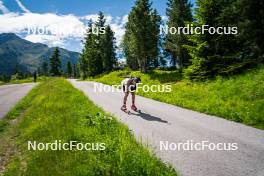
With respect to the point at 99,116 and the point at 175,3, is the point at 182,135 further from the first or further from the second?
the point at 175,3

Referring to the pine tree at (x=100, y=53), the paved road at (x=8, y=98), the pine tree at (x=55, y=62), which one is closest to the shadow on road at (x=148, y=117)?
the paved road at (x=8, y=98)

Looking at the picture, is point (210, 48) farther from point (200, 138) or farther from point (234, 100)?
point (200, 138)

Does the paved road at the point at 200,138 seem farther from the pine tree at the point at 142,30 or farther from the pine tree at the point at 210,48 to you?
the pine tree at the point at 142,30

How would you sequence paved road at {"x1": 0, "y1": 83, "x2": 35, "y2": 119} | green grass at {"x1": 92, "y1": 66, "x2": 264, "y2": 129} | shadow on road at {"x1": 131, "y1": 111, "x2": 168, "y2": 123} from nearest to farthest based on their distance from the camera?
green grass at {"x1": 92, "y1": 66, "x2": 264, "y2": 129}, shadow on road at {"x1": 131, "y1": 111, "x2": 168, "y2": 123}, paved road at {"x1": 0, "y1": 83, "x2": 35, "y2": 119}

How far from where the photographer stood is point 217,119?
11.3 meters

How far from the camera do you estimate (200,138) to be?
333 inches

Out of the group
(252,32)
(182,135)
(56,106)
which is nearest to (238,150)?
(182,135)

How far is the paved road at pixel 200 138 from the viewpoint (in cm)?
612

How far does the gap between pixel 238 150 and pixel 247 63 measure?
18.2m

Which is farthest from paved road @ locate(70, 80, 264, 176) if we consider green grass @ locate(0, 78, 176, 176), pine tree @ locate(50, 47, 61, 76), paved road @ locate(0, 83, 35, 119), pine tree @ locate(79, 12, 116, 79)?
pine tree @ locate(50, 47, 61, 76)

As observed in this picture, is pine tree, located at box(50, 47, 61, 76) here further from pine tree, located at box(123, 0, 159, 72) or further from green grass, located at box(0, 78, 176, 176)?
green grass, located at box(0, 78, 176, 176)

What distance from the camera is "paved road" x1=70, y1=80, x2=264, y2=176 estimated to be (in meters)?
6.12

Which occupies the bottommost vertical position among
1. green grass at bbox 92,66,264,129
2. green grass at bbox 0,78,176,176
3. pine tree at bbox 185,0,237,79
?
green grass at bbox 0,78,176,176

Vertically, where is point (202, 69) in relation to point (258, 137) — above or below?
above
